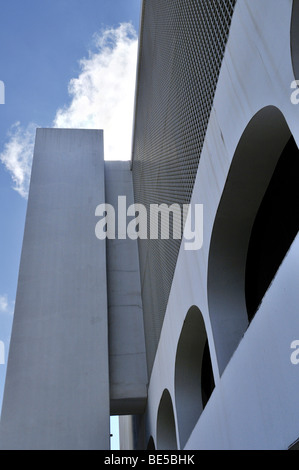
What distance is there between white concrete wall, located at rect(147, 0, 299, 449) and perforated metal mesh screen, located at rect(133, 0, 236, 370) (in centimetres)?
66

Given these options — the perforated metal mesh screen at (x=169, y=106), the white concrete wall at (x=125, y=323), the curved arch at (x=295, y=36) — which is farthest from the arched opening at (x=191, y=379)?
the curved arch at (x=295, y=36)

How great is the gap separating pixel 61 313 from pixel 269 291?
901 cm

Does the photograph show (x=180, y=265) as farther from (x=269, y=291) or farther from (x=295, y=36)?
(x=295, y=36)

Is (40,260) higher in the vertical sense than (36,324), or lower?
higher

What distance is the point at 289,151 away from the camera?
448 cm

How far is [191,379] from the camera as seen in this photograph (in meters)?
7.55

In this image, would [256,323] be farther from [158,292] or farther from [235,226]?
[158,292]

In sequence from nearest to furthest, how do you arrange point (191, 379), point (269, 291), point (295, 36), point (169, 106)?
point (295, 36) < point (269, 291) < point (191, 379) < point (169, 106)

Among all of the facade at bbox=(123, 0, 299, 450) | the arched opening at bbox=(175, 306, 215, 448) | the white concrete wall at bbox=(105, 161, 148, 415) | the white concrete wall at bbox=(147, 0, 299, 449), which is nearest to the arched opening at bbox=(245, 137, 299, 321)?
the facade at bbox=(123, 0, 299, 450)

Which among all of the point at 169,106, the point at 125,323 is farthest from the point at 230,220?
the point at 125,323

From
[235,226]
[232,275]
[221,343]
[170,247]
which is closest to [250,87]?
[235,226]

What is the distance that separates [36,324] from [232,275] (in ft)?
23.8
